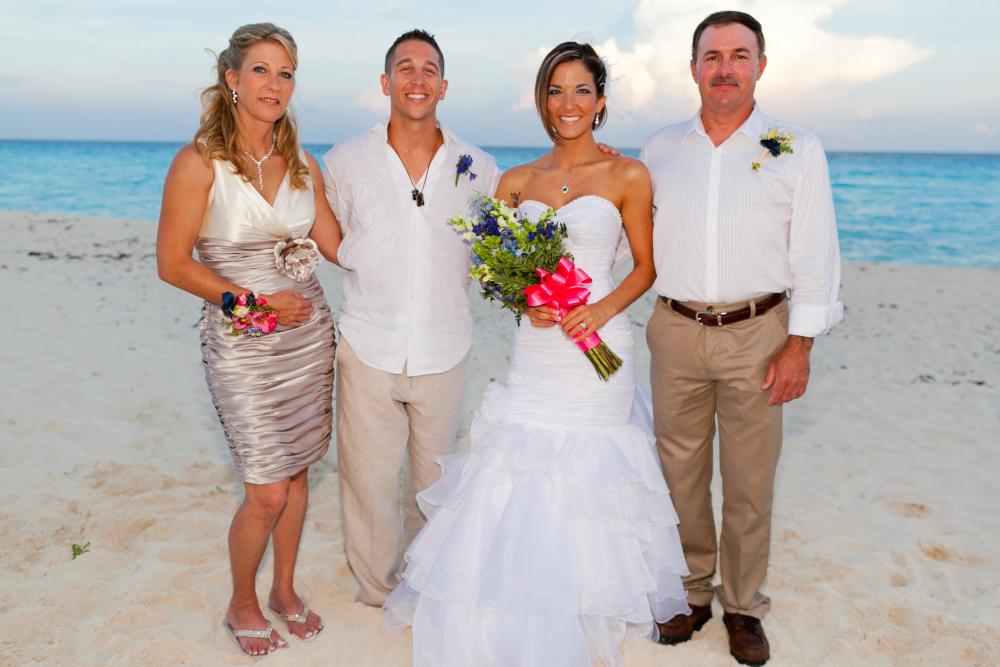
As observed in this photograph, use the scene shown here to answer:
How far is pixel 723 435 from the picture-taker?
409cm

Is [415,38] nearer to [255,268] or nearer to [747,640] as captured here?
[255,268]

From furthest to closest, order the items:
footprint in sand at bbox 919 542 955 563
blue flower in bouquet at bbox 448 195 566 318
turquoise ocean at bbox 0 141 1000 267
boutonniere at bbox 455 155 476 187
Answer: turquoise ocean at bbox 0 141 1000 267
footprint in sand at bbox 919 542 955 563
boutonniere at bbox 455 155 476 187
blue flower in bouquet at bbox 448 195 566 318

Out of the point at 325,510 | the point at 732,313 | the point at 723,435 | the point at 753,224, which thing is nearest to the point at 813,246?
the point at 753,224

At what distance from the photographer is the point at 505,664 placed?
3.54 metres

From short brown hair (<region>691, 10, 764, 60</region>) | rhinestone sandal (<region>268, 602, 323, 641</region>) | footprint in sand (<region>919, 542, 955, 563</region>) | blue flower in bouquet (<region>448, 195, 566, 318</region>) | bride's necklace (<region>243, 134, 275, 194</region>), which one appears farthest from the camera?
footprint in sand (<region>919, 542, 955, 563</region>)

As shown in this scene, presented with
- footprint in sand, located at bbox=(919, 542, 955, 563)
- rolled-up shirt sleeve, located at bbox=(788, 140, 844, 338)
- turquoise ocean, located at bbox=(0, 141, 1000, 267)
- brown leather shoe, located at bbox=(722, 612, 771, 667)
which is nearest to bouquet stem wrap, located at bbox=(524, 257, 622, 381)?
rolled-up shirt sleeve, located at bbox=(788, 140, 844, 338)

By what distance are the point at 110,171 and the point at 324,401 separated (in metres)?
49.9

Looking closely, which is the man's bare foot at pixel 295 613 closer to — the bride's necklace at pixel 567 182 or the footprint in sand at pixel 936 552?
the bride's necklace at pixel 567 182

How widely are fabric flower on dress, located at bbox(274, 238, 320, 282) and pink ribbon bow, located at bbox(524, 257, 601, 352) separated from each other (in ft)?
3.23

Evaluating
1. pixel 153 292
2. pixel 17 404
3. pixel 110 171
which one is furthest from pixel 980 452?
pixel 110 171

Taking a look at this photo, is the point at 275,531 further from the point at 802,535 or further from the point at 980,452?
the point at 980,452

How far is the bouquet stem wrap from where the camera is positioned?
12.0ft

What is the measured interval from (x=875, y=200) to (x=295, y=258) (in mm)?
36343

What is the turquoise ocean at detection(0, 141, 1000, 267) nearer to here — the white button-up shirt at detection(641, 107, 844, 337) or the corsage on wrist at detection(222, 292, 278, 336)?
the white button-up shirt at detection(641, 107, 844, 337)
